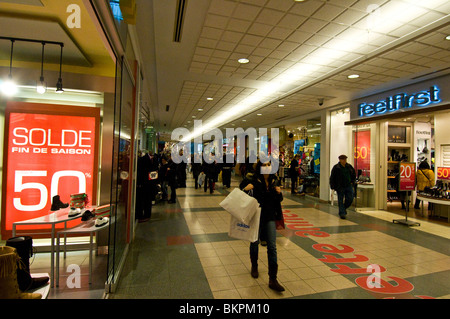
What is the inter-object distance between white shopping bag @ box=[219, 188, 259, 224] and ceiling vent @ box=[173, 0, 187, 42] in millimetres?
2597

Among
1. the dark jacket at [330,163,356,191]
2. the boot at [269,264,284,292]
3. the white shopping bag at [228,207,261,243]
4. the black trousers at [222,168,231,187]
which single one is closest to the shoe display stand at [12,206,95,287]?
the white shopping bag at [228,207,261,243]

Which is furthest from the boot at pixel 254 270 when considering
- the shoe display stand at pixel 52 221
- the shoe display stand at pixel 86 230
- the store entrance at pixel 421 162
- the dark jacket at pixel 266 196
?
the store entrance at pixel 421 162

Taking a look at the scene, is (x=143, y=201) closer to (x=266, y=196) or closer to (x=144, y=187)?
(x=144, y=187)

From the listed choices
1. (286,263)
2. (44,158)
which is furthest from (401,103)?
(44,158)

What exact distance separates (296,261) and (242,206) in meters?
1.66

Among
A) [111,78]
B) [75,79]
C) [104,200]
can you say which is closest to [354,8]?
[111,78]

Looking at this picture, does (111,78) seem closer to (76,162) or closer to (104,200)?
(76,162)

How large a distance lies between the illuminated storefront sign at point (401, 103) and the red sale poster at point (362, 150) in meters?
1.20

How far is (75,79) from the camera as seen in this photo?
3.89 meters

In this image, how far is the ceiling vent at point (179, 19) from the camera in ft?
10.7

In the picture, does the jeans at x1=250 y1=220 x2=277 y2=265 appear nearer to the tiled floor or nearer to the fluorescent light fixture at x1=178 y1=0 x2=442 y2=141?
the tiled floor

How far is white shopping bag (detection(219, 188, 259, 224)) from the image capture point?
2.75 metres

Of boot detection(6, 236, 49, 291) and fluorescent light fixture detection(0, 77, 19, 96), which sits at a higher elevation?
fluorescent light fixture detection(0, 77, 19, 96)
